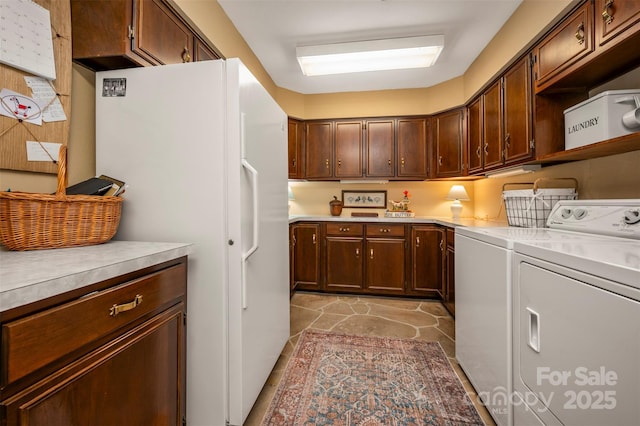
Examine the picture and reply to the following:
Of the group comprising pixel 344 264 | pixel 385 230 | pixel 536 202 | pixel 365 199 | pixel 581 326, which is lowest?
pixel 344 264

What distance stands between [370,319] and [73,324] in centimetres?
238

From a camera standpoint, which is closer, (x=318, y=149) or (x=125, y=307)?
(x=125, y=307)

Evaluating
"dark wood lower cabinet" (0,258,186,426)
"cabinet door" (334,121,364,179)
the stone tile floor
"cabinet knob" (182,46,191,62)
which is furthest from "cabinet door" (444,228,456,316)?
"cabinet knob" (182,46,191,62)

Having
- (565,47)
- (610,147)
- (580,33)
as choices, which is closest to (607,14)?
(580,33)

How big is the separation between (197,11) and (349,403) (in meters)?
2.72

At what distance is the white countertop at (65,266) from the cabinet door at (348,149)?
9.06 ft

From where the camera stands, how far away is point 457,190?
3371 mm

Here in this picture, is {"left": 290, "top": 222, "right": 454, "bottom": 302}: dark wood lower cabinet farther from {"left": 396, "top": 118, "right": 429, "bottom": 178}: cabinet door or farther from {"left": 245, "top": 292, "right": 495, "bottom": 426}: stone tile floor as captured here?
{"left": 396, "top": 118, "right": 429, "bottom": 178}: cabinet door

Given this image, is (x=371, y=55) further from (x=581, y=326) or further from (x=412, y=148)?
(x=581, y=326)

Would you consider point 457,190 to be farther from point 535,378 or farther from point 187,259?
point 187,259

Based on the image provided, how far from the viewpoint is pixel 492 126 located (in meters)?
2.50

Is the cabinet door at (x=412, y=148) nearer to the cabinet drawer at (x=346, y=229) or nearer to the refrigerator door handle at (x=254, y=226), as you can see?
the cabinet drawer at (x=346, y=229)

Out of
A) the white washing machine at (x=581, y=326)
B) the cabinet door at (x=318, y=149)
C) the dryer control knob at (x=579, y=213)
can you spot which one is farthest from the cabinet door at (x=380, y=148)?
the white washing machine at (x=581, y=326)

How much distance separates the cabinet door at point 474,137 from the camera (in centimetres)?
275
